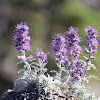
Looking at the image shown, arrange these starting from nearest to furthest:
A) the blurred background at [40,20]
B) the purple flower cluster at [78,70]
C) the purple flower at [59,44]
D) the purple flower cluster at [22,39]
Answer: the purple flower cluster at [22,39] < the purple flower at [59,44] < the purple flower cluster at [78,70] < the blurred background at [40,20]

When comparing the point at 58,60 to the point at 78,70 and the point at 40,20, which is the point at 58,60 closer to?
the point at 78,70

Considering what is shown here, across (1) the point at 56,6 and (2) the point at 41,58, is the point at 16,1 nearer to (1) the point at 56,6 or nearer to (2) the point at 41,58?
(1) the point at 56,6

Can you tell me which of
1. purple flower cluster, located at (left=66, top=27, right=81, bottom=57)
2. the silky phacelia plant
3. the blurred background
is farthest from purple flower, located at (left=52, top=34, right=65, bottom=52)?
the blurred background

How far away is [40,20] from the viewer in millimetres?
7477

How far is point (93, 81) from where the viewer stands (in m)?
7.42

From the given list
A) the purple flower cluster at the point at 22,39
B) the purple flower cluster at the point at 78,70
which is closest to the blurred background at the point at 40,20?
the purple flower cluster at the point at 78,70

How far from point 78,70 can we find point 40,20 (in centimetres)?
379

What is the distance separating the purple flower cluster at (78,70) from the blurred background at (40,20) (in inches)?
127

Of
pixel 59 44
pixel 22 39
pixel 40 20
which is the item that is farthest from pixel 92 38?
pixel 40 20

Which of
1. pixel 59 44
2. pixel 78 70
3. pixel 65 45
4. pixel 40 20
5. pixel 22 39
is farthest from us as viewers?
pixel 40 20

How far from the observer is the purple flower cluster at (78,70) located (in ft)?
13.3

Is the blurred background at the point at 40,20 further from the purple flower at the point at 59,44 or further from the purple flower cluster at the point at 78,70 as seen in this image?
the purple flower at the point at 59,44

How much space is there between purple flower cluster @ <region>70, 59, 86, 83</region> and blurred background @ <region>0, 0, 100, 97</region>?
10.6ft

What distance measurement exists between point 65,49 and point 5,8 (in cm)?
461
